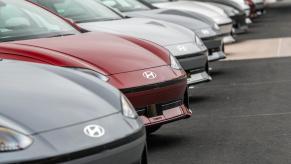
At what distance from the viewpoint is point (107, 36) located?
7039 mm

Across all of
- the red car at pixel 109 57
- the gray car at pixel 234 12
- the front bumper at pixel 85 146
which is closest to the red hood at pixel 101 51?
the red car at pixel 109 57

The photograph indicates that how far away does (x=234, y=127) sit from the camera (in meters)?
7.53

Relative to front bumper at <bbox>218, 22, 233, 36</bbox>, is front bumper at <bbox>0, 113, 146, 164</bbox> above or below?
above

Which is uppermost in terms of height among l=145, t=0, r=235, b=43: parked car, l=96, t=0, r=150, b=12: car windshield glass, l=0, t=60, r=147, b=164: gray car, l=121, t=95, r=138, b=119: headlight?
l=0, t=60, r=147, b=164: gray car

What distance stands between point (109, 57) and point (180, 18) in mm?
4643

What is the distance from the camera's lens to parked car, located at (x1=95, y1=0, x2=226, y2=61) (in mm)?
10812

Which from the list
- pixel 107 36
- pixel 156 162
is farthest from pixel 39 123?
pixel 107 36

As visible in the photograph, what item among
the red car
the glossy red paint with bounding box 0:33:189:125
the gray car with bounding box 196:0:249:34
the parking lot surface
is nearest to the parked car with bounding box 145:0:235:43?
the parking lot surface

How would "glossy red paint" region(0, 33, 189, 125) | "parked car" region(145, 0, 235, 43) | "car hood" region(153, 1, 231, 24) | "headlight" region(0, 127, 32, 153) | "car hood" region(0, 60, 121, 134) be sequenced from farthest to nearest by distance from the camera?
1. "parked car" region(145, 0, 235, 43)
2. "car hood" region(153, 1, 231, 24)
3. "glossy red paint" region(0, 33, 189, 125)
4. "car hood" region(0, 60, 121, 134)
5. "headlight" region(0, 127, 32, 153)

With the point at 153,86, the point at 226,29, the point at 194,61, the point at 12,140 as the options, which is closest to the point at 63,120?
the point at 12,140

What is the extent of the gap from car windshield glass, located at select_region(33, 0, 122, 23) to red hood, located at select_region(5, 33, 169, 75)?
70.3 inches

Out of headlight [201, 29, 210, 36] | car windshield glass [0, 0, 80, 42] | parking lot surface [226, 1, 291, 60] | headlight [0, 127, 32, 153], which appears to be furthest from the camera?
parking lot surface [226, 1, 291, 60]

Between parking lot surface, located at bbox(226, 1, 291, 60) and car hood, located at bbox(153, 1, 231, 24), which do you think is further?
parking lot surface, located at bbox(226, 1, 291, 60)

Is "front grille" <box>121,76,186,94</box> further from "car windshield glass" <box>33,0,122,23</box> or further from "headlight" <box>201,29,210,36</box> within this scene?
"headlight" <box>201,29,210,36</box>
